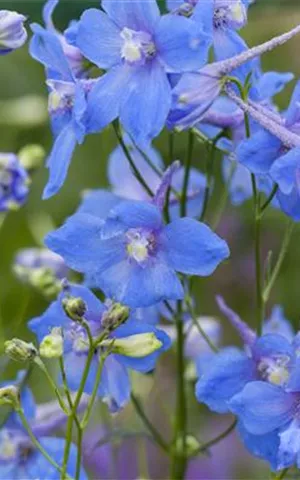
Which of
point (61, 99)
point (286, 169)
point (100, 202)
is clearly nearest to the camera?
point (286, 169)

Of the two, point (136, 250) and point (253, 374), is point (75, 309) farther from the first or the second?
point (253, 374)

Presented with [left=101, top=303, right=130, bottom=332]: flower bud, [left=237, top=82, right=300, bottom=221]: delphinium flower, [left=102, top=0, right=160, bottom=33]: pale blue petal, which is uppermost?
[left=102, top=0, right=160, bottom=33]: pale blue petal

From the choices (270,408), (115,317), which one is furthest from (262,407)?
(115,317)

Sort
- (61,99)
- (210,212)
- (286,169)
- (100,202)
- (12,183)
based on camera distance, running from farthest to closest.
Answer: (210,212) < (12,183) < (100,202) < (61,99) < (286,169)

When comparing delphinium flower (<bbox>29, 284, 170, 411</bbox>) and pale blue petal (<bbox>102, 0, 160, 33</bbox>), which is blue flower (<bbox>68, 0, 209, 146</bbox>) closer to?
pale blue petal (<bbox>102, 0, 160, 33</bbox>)

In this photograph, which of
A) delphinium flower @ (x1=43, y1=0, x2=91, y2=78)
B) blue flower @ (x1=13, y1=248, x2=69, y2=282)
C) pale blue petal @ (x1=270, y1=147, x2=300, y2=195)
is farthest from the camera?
blue flower @ (x1=13, y1=248, x2=69, y2=282)

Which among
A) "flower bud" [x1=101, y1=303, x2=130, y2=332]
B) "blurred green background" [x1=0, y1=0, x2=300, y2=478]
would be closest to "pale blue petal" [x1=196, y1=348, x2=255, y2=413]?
"flower bud" [x1=101, y1=303, x2=130, y2=332]
